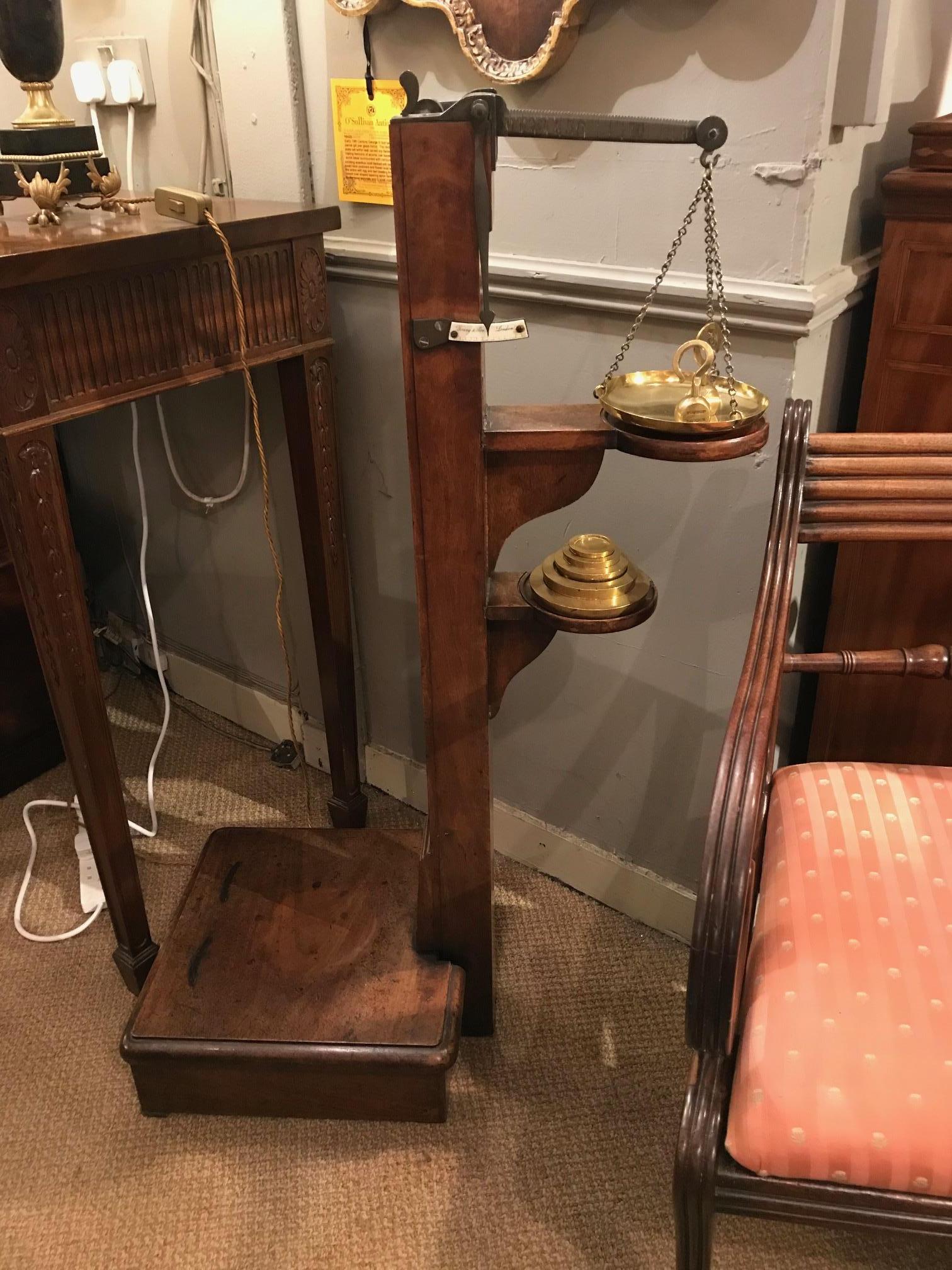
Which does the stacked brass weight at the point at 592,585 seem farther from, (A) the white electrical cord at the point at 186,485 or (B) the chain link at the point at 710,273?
(A) the white electrical cord at the point at 186,485

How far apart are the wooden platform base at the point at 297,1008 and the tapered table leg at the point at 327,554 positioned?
26cm

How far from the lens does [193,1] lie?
1.32 meters

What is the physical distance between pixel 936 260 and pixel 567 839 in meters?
0.89

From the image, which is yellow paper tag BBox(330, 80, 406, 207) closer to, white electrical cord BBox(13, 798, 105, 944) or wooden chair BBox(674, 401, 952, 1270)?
wooden chair BBox(674, 401, 952, 1270)

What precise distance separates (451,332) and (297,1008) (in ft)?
2.56

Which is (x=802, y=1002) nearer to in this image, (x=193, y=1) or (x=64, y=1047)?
(x=64, y=1047)

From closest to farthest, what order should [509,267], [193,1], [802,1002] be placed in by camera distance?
[802,1002], [509,267], [193,1]

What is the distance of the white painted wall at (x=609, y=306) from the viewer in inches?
38.4

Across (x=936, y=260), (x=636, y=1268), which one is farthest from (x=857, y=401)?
(x=636, y=1268)

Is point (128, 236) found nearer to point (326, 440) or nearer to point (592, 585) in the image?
point (326, 440)

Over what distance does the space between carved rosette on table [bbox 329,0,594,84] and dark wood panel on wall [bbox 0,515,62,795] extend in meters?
1.11

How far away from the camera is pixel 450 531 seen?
0.95 meters

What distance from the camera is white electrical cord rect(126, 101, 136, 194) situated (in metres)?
1.48

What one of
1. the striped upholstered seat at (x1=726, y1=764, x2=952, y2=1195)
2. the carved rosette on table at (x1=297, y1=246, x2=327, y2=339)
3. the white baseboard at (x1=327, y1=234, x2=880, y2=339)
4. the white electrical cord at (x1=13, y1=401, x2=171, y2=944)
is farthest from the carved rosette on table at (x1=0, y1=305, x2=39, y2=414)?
the striped upholstered seat at (x1=726, y1=764, x2=952, y2=1195)
